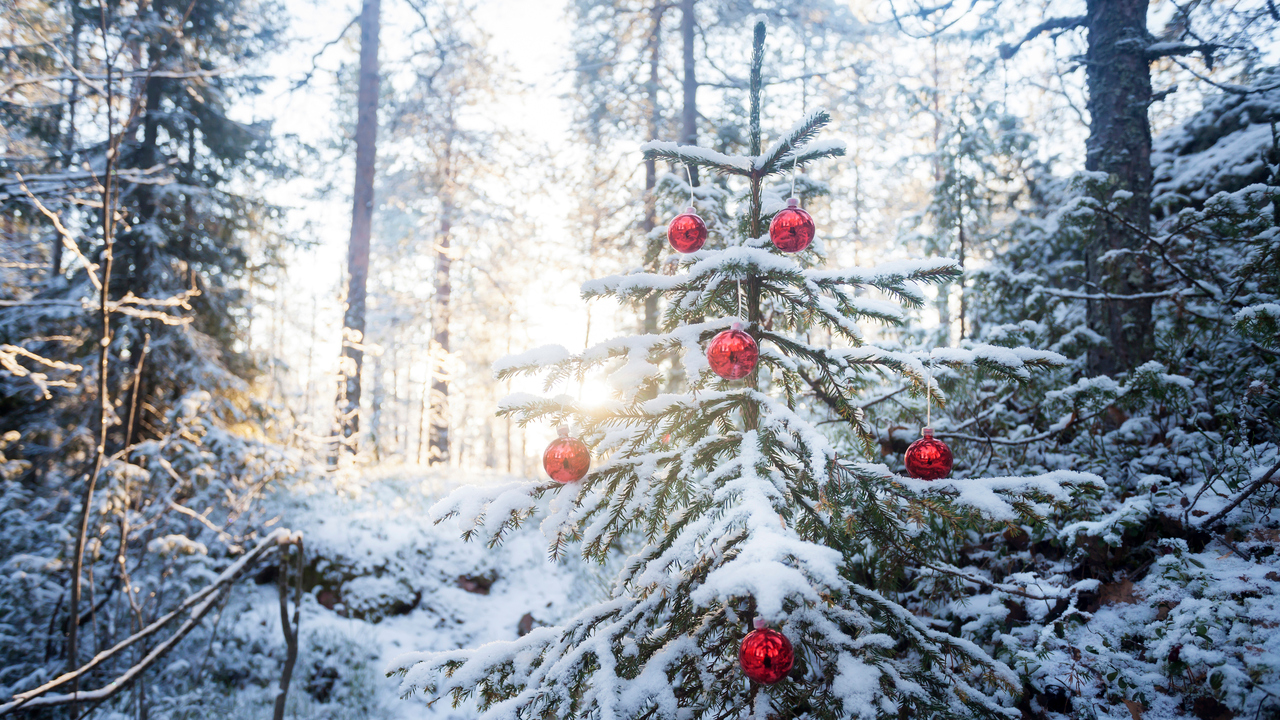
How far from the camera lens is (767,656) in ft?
4.38

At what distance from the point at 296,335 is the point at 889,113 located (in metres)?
28.9

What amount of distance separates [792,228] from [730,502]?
0.94 meters

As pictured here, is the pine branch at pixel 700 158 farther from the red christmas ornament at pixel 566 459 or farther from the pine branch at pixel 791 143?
the red christmas ornament at pixel 566 459

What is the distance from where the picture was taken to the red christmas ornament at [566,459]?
1.67m

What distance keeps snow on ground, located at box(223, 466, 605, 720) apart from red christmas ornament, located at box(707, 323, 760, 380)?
4690 mm

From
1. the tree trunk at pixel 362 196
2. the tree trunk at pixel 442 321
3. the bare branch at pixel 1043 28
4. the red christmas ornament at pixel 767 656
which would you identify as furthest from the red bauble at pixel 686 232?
the tree trunk at pixel 442 321

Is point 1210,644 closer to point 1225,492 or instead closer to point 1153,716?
point 1153,716

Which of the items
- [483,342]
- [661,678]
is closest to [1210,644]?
[661,678]

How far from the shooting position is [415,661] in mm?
1837

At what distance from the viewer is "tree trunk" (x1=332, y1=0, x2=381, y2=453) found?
9172mm

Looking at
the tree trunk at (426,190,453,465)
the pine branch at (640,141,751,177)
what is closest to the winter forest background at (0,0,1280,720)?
the pine branch at (640,141,751,177)

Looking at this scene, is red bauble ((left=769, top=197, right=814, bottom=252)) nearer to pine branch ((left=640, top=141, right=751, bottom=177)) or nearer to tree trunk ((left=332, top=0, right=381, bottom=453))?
pine branch ((left=640, top=141, right=751, bottom=177))

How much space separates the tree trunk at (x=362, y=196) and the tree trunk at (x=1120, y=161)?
31.7 ft

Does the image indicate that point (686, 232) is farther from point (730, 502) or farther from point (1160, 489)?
point (1160, 489)
